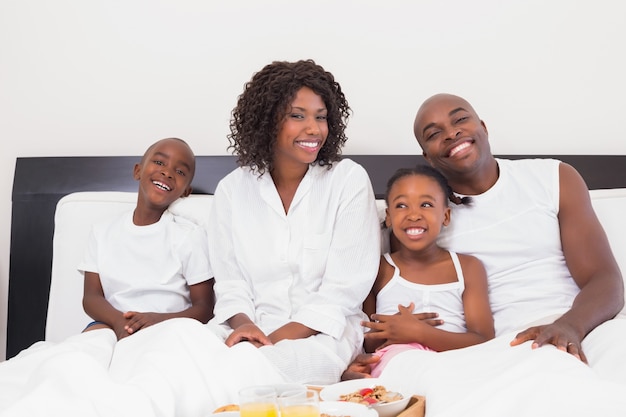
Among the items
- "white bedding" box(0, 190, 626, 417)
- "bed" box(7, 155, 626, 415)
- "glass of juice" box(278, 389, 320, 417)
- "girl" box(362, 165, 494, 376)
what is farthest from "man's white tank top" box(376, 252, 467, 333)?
"glass of juice" box(278, 389, 320, 417)

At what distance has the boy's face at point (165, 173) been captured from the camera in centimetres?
219

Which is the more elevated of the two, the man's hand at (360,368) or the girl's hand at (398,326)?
the girl's hand at (398,326)

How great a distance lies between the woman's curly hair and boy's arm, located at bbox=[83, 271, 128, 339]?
604 mm

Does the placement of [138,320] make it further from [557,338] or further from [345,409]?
[557,338]

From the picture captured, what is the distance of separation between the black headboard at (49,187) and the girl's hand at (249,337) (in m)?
0.85

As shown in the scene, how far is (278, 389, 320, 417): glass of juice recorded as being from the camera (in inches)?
41.1

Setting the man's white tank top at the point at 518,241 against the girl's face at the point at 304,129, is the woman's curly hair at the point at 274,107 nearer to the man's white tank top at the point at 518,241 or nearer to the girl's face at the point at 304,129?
the girl's face at the point at 304,129

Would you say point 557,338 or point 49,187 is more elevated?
point 49,187

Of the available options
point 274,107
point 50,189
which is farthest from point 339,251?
point 50,189

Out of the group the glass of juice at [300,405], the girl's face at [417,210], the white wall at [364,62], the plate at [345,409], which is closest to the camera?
the glass of juice at [300,405]

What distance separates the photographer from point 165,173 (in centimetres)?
220

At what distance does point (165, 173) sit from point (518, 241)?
1120mm

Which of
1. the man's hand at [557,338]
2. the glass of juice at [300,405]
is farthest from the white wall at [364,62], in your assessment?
the glass of juice at [300,405]

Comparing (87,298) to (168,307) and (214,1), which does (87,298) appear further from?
(214,1)
